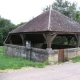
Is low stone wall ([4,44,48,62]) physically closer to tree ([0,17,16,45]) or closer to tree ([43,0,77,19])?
tree ([43,0,77,19])

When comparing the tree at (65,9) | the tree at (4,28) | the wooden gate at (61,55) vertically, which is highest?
the tree at (65,9)

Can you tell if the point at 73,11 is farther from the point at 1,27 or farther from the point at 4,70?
the point at 4,70

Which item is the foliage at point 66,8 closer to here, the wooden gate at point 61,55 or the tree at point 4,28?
the tree at point 4,28

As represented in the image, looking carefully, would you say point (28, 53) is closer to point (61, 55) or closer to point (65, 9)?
point (61, 55)

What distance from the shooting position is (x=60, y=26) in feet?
46.2

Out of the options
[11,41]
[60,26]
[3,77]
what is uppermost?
[60,26]

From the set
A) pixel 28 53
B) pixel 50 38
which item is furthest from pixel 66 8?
pixel 50 38

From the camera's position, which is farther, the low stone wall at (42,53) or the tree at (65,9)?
the tree at (65,9)

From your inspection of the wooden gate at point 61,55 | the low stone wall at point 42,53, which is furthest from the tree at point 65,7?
the wooden gate at point 61,55

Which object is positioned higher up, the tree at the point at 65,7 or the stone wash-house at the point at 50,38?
the tree at the point at 65,7

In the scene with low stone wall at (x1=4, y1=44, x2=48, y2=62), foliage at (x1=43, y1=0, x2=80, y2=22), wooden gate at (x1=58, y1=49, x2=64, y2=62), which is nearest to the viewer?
low stone wall at (x1=4, y1=44, x2=48, y2=62)

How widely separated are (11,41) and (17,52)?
3.27m

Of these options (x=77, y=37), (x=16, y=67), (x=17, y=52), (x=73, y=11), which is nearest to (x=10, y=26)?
(x=73, y=11)

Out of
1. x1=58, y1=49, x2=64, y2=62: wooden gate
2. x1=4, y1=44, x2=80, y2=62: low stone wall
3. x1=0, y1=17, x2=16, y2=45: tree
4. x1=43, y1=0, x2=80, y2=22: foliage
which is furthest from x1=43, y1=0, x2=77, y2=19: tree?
x1=58, y1=49, x2=64, y2=62: wooden gate
